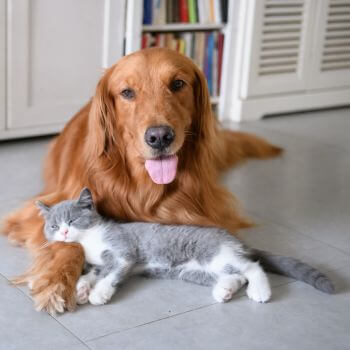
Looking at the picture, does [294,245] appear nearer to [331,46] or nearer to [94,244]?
[94,244]

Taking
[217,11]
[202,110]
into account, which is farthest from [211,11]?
[202,110]

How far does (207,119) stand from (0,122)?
1.60 meters

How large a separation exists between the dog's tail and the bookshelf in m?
2.00

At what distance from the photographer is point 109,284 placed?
2.11 meters

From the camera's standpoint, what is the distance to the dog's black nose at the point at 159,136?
2184 mm

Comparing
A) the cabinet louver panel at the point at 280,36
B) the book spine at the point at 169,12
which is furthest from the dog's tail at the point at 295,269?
the cabinet louver panel at the point at 280,36

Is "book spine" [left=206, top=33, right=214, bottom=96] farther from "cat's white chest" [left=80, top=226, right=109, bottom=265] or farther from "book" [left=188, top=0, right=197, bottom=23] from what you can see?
"cat's white chest" [left=80, top=226, right=109, bottom=265]

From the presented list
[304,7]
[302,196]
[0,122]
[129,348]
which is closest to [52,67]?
[0,122]

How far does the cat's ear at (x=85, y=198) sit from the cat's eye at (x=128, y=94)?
0.34 meters

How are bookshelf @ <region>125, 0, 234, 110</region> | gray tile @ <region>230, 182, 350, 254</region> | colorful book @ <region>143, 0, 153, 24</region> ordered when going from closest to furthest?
gray tile @ <region>230, 182, 350, 254</region>
bookshelf @ <region>125, 0, 234, 110</region>
colorful book @ <region>143, 0, 153, 24</region>

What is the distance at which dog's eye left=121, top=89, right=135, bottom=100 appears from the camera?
2301 millimetres

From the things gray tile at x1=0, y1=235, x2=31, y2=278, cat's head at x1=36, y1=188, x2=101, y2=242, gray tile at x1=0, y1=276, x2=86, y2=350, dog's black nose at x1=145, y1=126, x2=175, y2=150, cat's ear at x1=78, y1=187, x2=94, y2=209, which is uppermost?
dog's black nose at x1=145, y1=126, x2=175, y2=150

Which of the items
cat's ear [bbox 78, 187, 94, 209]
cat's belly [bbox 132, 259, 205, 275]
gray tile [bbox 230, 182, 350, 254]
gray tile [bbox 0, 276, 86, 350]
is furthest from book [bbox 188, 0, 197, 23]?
gray tile [bbox 0, 276, 86, 350]

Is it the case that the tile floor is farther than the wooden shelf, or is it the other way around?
the wooden shelf
